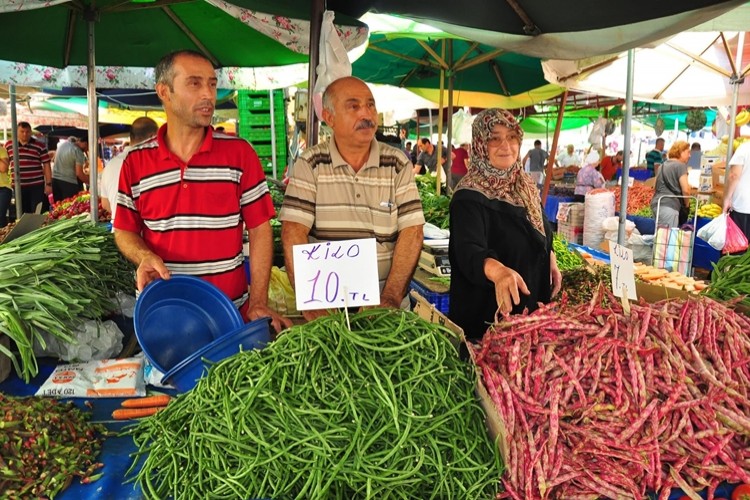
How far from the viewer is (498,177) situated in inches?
96.2

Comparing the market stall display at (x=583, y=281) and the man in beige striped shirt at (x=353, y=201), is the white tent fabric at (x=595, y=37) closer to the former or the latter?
the man in beige striped shirt at (x=353, y=201)

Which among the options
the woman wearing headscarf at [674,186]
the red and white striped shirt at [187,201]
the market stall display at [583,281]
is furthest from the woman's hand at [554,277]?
the woman wearing headscarf at [674,186]

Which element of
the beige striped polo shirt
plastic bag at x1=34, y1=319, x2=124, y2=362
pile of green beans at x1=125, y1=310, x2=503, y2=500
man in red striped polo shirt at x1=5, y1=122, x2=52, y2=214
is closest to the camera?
pile of green beans at x1=125, y1=310, x2=503, y2=500

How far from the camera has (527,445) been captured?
139 cm

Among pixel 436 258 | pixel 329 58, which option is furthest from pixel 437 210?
pixel 329 58

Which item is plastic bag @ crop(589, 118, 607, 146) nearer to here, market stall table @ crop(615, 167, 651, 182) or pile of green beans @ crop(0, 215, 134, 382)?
market stall table @ crop(615, 167, 651, 182)

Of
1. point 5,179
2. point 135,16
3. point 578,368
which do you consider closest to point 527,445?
point 578,368

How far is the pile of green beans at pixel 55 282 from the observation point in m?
1.86

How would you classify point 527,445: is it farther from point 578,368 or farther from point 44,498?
point 44,498

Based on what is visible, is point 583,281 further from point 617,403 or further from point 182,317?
point 182,317

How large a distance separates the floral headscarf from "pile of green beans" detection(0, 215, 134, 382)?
170cm

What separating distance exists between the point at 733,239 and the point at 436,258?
417 centimetres

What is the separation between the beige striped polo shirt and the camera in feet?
7.73

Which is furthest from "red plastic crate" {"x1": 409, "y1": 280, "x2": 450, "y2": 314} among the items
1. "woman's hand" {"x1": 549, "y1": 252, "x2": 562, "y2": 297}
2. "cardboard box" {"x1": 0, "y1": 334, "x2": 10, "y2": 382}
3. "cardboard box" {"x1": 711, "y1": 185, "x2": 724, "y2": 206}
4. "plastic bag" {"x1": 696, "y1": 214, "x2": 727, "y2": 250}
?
"cardboard box" {"x1": 711, "y1": 185, "x2": 724, "y2": 206}
